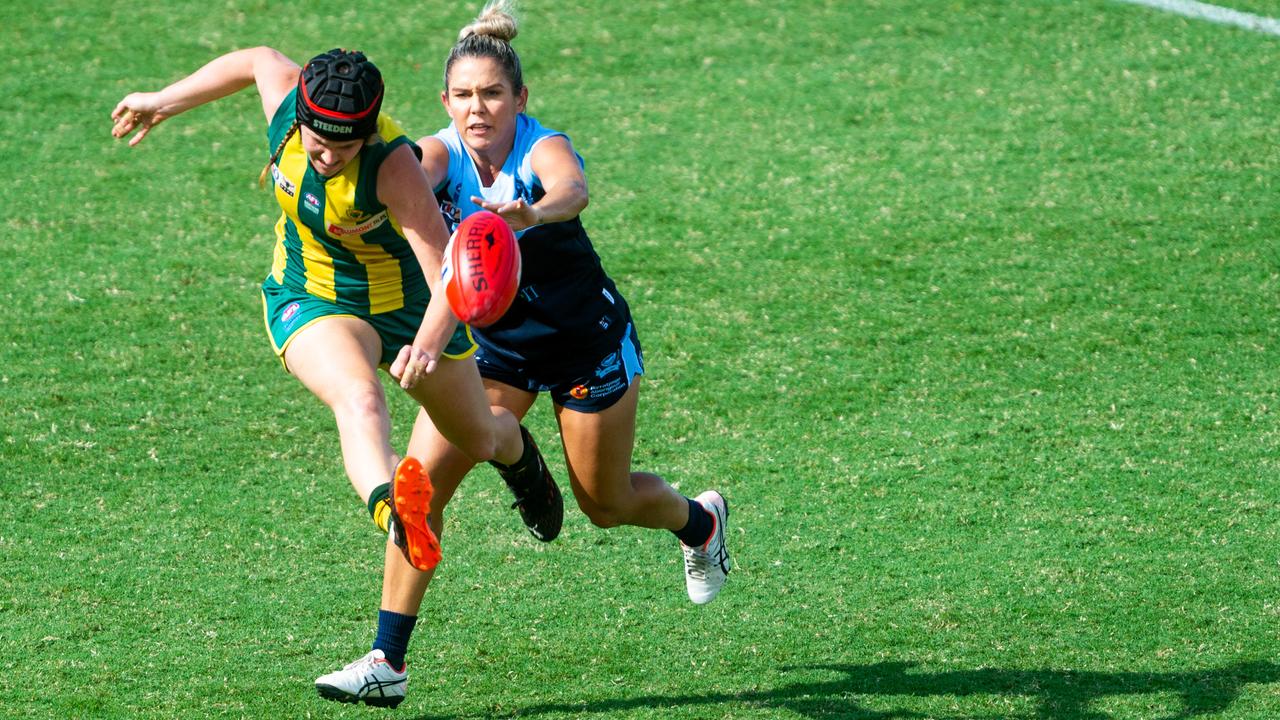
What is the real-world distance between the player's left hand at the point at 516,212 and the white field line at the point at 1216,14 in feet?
31.6

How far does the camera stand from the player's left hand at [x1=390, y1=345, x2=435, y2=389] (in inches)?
183

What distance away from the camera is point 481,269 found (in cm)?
448

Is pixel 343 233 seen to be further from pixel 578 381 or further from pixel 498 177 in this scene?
pixel 578 381

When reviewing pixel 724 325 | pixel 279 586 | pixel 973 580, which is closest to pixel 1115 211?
pixel 724 325

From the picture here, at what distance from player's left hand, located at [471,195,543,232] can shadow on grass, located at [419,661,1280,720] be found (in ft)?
6.02

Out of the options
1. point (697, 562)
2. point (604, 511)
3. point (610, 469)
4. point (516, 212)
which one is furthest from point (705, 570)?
point (516, 212)

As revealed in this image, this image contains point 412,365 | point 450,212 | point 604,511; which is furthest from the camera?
point 604,511

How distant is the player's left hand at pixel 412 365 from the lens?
15.2 ft

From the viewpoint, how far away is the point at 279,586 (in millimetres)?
6324

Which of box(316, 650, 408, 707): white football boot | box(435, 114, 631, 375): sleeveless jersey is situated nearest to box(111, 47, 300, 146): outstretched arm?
box(435, 114, 631, 375): sleeveless jersey

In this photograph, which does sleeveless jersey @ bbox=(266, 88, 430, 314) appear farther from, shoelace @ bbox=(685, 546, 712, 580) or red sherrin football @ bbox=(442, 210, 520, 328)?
shoelace @ bbox=(685, 546, 712, 580)

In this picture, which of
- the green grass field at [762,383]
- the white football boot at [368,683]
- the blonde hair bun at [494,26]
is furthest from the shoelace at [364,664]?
the blonde hair bun at [494,26]

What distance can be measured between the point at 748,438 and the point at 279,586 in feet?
8.12

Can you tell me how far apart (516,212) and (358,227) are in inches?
25.5
